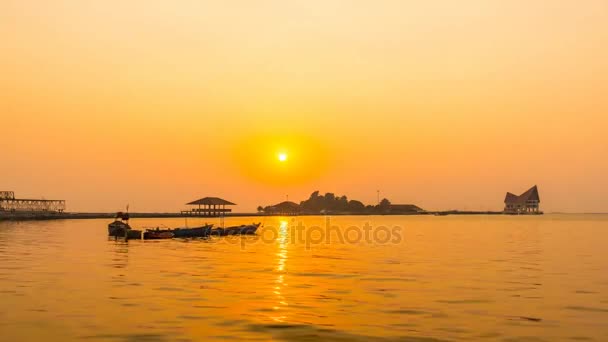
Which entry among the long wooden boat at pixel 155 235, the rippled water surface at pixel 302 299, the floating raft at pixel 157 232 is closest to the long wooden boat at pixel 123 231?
the floating raft at pixel 157 232

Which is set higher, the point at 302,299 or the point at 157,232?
the point at 157,232

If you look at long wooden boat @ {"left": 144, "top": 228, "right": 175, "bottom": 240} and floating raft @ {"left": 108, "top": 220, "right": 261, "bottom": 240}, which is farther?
floating raft @ {"left": 108, "top": 220, "right": 261, "bottom": 240}

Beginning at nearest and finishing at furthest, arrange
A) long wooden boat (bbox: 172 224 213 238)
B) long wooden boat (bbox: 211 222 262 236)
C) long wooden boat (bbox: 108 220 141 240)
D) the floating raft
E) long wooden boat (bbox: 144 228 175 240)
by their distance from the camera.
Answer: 1. long wooden boat (bbox: 144 228 175 240)
2. the floating raft
3. long wooden boat (bbox: 108 220 141 240)
4. long wooden boat (bbox: 172 224 213 238)
5. long wooden boat (bbox: 211 222 262 236)

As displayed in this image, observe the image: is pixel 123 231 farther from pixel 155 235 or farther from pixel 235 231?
pixel 235 231

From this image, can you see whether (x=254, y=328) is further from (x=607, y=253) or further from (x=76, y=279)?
(x=607, y=253)

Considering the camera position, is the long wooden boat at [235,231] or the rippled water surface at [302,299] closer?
the rippled water surface at [302,299]

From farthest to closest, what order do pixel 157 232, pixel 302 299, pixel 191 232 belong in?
pixel 191 232, pixel 157 232, pixel 302 299

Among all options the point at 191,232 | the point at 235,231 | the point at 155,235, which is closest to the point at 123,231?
the point at 155,235

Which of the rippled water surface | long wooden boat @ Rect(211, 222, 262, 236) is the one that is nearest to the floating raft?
long wooden boat @ Rect(211, 222, 262, 236)

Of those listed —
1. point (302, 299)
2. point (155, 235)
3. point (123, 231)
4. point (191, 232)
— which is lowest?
point (302, 299)

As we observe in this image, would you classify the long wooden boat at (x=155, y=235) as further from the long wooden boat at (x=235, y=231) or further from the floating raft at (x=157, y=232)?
the long wooden boat at (x=235, y=231)

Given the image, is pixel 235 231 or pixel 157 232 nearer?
pixel 157 232

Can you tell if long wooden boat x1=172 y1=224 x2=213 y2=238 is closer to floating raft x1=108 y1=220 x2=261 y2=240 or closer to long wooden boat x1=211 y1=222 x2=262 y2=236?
floating raft x1=108 y1=220 x2=261 y2=240

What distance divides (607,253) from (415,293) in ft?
120
